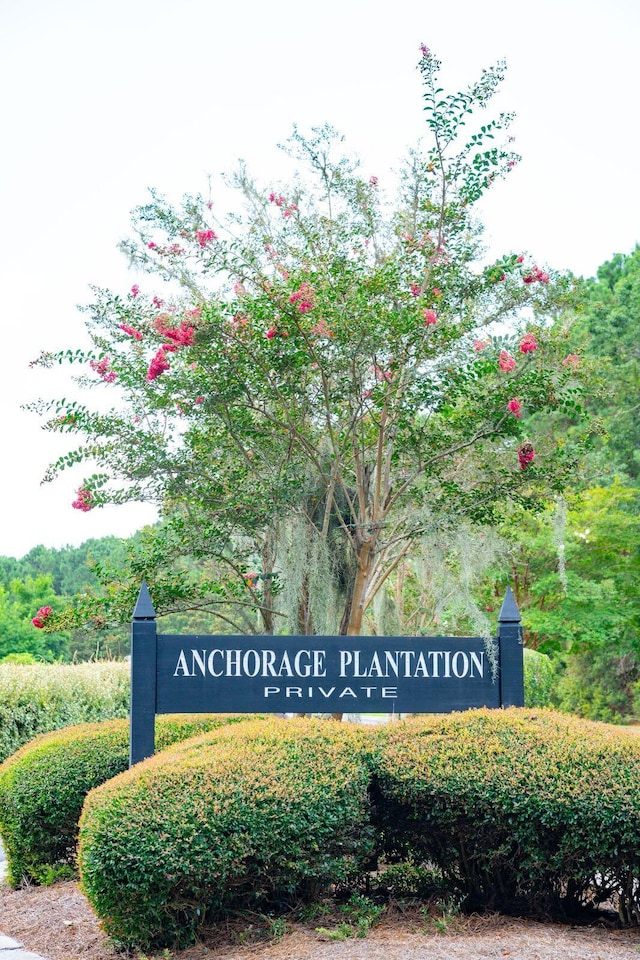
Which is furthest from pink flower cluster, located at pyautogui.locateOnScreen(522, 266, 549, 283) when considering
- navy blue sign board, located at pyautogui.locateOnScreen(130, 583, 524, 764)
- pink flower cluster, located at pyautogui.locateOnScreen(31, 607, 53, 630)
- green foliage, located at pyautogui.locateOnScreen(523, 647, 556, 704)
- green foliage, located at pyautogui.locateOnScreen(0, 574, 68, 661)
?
green foliage, located at pyautogui.locateOnScreen(0, 574, 68, 661)

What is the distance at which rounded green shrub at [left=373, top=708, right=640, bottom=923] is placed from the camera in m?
3.88

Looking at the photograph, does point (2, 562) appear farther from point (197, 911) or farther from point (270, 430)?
point (197, 911)

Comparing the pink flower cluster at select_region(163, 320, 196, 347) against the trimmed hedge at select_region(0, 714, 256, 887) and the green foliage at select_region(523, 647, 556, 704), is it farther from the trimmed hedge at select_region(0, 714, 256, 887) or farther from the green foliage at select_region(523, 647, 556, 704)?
the green foliage at select_region(523, 647, 556, 704)

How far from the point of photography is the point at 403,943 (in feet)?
12.2

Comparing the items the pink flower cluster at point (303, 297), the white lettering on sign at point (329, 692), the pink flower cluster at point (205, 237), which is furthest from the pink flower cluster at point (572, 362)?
Result: the white lettering on sign at point (329, 692)

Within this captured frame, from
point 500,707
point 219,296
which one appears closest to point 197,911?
point 500,707

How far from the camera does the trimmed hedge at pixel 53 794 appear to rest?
531 cm

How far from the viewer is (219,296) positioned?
7676 mm

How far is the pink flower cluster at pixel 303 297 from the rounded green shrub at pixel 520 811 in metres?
2.71

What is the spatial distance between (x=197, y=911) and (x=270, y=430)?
3922mm

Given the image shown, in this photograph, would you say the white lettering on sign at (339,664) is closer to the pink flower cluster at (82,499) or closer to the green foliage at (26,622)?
the pink flower cluster at (82,499)

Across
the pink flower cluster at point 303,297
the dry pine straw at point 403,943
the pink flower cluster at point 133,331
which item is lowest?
the dry pine straw at point 403,943

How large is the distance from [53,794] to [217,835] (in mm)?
1924

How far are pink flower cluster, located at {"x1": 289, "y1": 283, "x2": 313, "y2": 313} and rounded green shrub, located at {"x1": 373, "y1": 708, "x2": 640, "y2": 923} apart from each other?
271 centimetres
